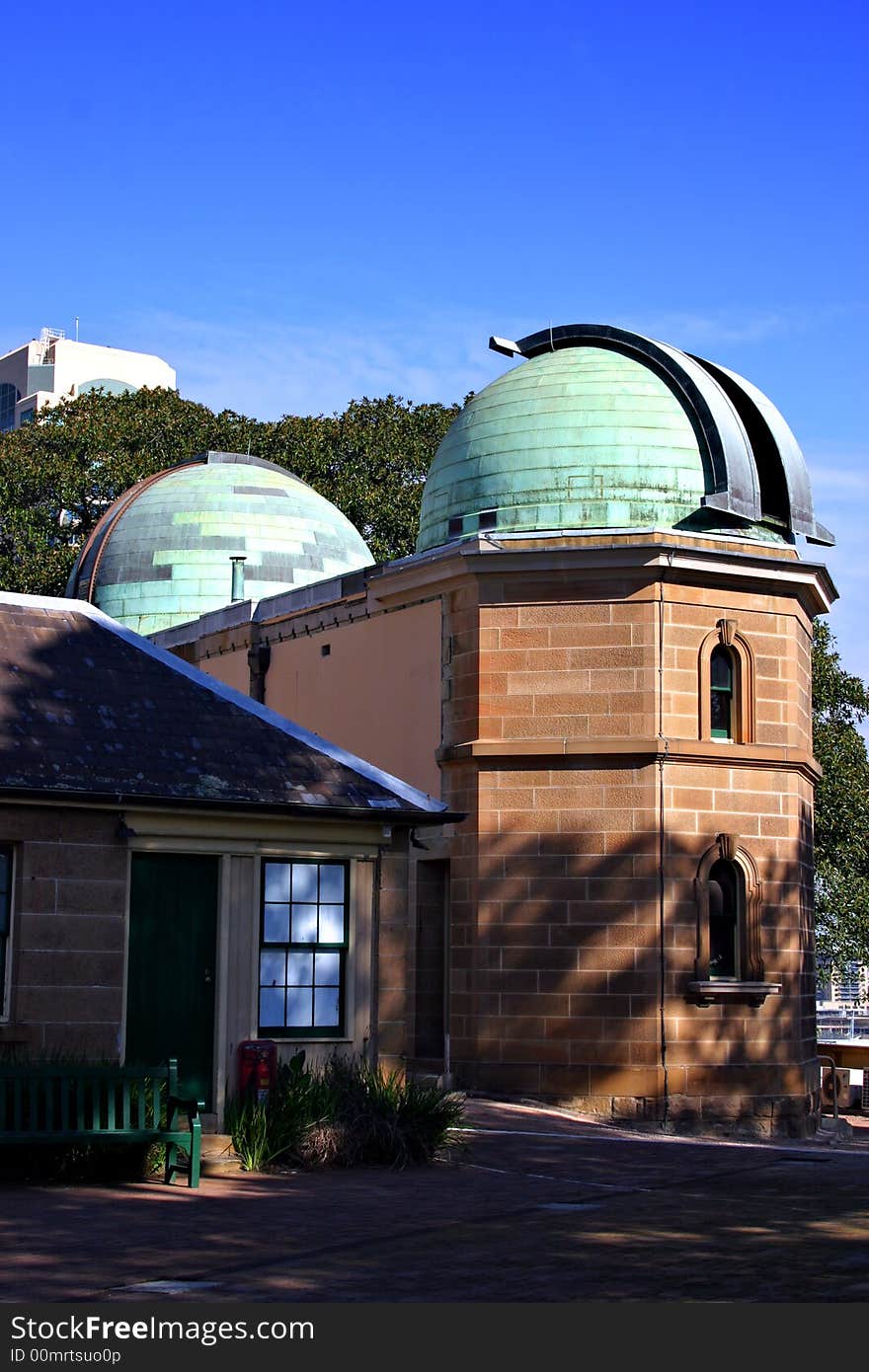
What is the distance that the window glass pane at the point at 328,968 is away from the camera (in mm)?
17312

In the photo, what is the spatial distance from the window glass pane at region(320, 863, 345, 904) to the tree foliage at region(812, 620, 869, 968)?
24.0 m

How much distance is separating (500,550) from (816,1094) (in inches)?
334

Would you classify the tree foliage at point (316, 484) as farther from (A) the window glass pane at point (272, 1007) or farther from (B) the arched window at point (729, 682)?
(A) the window glass pane at point (272, 1007)

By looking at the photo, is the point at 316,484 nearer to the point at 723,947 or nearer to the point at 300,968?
the point at 723,947

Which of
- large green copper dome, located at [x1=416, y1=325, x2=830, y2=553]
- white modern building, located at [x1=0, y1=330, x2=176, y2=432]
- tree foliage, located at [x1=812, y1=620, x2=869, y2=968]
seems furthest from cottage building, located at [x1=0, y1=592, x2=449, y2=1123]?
white modern building, located at [x1=0, y1=330, x2=176, y2=432]

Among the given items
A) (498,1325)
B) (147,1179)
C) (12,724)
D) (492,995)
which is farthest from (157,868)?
(498,1325)

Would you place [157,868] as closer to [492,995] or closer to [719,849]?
[492,995]

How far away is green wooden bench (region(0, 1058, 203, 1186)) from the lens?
552 inches

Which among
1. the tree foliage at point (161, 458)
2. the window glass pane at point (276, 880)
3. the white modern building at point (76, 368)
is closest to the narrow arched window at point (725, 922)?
Answer: the window glass pane at point (276, 880)

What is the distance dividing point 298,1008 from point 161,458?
31.4m

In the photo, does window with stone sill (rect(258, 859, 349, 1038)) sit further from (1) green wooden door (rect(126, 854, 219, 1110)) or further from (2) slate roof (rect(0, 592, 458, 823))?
(2) slate roof (rect(0, 592, 458, 823))

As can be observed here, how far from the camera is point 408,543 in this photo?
1796 inches

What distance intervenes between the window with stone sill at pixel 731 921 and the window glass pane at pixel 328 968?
6519mm

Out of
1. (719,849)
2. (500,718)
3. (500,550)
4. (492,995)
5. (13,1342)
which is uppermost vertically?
(500,550)
